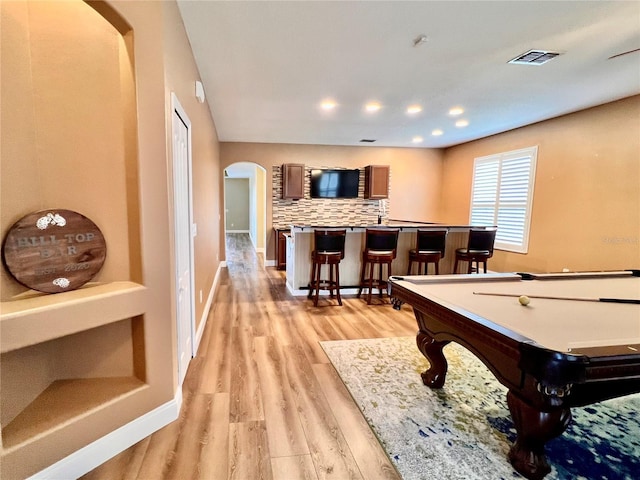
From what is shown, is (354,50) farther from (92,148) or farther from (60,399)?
(60,399)

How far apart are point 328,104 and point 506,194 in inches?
153

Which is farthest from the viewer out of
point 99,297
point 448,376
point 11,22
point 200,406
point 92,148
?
point 448,376

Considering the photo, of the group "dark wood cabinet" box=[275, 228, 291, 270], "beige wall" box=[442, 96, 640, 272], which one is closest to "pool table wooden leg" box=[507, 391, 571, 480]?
"beige wall" box=[442, 96, 640, 272]

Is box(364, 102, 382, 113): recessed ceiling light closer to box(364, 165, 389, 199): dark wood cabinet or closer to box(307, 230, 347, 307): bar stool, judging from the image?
box(307, 230, 347, 307): bar stool

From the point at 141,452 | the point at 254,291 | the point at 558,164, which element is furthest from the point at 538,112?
the point at 141,452

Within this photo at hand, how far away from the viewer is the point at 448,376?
2.58 metres

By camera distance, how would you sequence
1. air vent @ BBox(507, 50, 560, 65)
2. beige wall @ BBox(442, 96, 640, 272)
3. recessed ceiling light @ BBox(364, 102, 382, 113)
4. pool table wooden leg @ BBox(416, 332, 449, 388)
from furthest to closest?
recessed ceiling light @ BBox(364, 102, 382, 113) < beige wall @ BBox(442, 96, 640, 272) < air vent @ BBox(507, 50, 560, 65) < pool table wooden leg @ BBox(416, 332, 449, 388)

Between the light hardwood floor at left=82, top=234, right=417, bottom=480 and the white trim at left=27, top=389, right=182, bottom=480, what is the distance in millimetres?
38

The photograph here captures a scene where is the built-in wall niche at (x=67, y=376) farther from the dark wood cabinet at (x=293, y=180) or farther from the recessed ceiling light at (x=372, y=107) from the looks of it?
the dark wood cabinet at (x=293, y=180)

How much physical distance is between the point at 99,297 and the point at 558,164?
20.0 feet

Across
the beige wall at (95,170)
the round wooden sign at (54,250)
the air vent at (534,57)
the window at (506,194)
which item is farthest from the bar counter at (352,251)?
the round wooden sign at (54,250)

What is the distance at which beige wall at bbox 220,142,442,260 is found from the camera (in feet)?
22.6

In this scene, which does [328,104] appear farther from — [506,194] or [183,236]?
[506,194]

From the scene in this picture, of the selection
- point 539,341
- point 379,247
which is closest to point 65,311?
point 539,341
